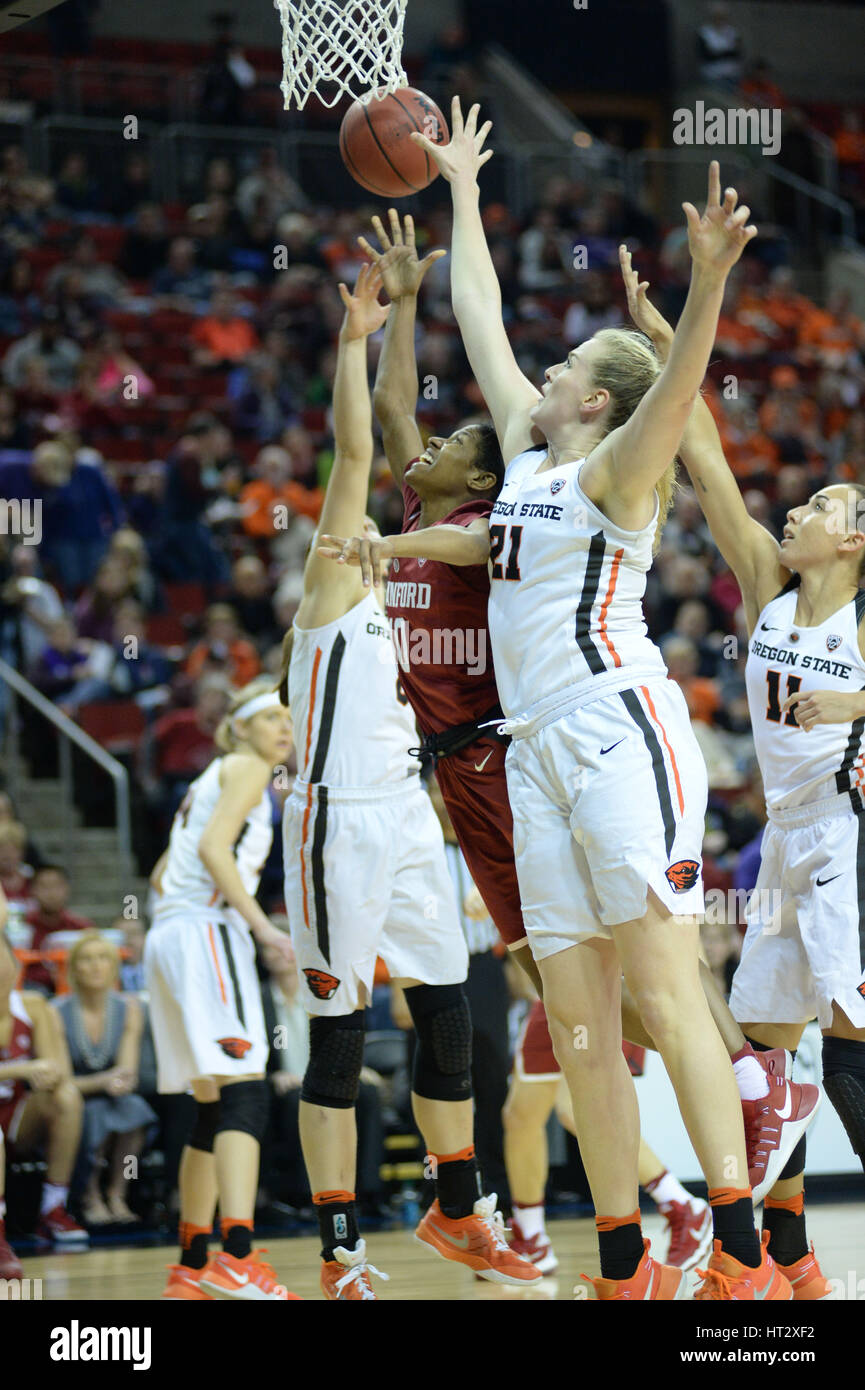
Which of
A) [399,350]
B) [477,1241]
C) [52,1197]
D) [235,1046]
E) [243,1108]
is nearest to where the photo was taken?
[477,1241]

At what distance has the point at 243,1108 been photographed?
5.72 meters

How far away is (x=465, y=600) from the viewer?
4.88 metres

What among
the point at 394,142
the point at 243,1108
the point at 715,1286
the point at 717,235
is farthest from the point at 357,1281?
the point at 394,142

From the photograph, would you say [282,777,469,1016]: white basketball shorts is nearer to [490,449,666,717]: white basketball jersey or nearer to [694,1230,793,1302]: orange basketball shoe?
A: [490,449,666,717]: white basketball jersey

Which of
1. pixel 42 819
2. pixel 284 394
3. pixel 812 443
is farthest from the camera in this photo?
pixel 812 443

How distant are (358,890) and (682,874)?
1370 millimetres

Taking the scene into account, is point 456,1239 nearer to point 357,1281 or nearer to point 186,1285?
point 357,1281

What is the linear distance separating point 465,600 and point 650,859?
1186mm

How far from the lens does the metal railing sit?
33.8 feet

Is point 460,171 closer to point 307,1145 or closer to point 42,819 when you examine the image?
point 307,1145

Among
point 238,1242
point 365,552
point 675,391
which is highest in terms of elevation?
point 675,391

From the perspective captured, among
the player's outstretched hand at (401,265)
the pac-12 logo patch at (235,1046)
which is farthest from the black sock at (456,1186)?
the player's outstretched hand at (401,265)

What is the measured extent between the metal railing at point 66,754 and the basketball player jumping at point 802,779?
5.82 meters
